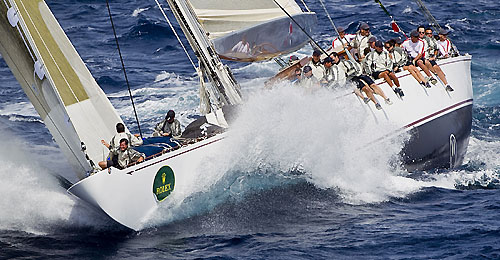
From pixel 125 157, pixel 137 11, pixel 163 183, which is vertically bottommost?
pixel 163 183

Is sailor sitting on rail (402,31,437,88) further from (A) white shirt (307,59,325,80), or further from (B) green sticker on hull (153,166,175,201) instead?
(B) green sticker on hull (153,166,175,201)

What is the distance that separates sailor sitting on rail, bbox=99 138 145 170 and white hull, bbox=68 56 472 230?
11.9 inches

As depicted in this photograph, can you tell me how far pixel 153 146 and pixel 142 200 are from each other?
4.25ft

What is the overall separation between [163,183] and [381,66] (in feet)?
19.4

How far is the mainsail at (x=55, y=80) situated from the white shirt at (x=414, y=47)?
7256 millimetres

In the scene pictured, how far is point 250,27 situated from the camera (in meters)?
16.9

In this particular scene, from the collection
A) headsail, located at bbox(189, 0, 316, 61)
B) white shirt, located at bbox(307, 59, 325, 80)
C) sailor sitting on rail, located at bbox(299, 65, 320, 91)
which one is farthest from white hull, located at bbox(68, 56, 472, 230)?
headsail, located at bbox(189, 0, 316, 61)

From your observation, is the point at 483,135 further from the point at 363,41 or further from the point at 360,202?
the point at 360,202

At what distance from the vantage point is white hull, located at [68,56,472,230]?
12742mm

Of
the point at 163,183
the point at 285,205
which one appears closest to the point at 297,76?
the point at 285,205

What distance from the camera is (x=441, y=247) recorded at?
12227 millimetres

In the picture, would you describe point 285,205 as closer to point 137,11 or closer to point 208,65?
point 208,65

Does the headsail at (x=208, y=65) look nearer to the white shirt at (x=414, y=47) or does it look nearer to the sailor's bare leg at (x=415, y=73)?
the sailor's bare leg at (x=415, y=73)

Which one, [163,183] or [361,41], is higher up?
[361,41]
